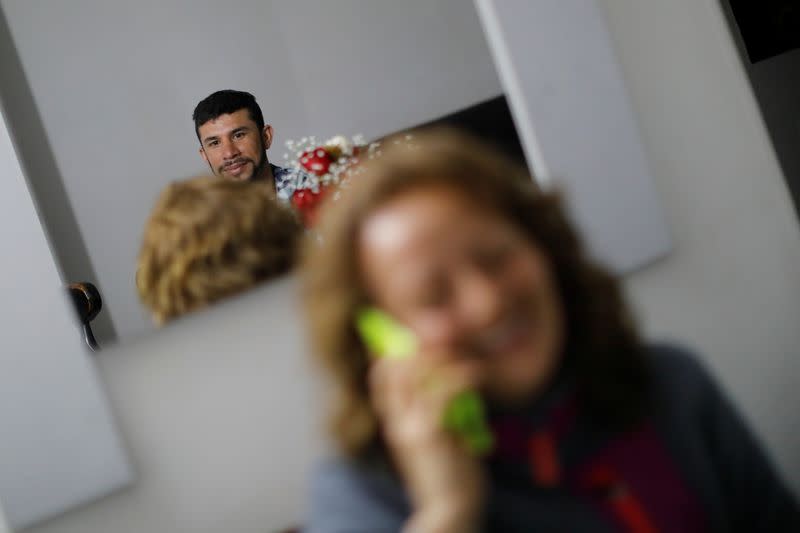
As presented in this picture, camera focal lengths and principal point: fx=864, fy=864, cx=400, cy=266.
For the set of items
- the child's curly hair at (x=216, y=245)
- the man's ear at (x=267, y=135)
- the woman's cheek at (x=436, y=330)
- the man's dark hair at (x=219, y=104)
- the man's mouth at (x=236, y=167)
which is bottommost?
the woman's cheek at (x=436, y=330)

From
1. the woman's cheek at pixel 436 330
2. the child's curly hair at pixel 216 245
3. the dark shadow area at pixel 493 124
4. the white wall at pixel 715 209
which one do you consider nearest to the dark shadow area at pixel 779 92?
the white wall at pixel 715 209

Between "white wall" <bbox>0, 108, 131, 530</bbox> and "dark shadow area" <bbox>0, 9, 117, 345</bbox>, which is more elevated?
"dark shadow area" <bbox>0, 9, 117, 345</bbox>

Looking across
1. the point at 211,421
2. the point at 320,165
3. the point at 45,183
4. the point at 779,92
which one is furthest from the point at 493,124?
the point at 779,92

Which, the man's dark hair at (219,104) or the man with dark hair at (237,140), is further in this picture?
the man's dark hair at (219,104)

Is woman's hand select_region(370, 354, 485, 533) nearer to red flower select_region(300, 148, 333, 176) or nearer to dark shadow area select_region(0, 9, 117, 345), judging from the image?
dark shadow area select_region(0, 9, 117, 345)

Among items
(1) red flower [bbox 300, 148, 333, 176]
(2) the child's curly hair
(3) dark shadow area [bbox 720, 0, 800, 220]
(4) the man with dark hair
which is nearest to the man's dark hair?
(4) the man with dark hair

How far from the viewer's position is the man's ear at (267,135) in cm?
126

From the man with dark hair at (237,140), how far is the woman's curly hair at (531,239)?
533 millimetres

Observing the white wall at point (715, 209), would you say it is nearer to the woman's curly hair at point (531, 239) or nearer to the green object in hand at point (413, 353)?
the woman's curly hair at point (531, 239)

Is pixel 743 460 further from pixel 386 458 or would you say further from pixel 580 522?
Result: pixel 386 458

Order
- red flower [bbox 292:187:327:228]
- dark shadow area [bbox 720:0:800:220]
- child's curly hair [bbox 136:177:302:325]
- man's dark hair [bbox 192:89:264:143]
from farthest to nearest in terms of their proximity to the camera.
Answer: dark shadow area [bbox 720:0:800:220] → man's dark hair [bbox 192:89:264:143] → red flower [bbox 292:187:327:228] → child's curly hair [bbox 136:177:302:325]

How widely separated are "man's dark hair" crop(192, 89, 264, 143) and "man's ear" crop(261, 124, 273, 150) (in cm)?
10

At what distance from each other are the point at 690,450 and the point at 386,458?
0.23 meters

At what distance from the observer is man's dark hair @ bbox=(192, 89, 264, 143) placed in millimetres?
1409
